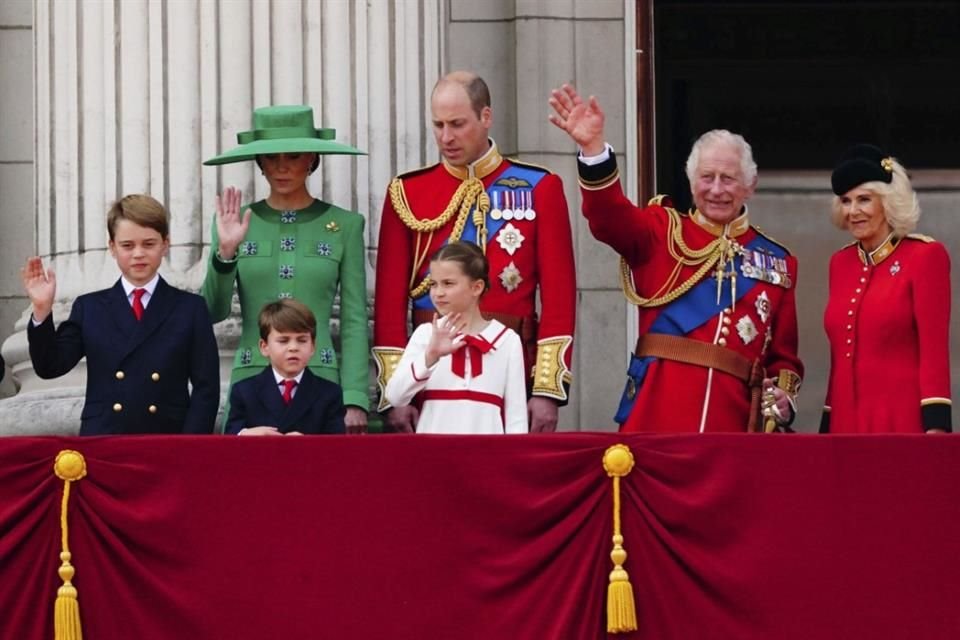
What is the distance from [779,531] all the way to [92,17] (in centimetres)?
348

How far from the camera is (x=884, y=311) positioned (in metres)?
8.16

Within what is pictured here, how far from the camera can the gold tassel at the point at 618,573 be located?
23.7 feet

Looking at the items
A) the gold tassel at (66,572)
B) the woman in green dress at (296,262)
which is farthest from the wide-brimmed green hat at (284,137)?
the gold tassel at (66,572)

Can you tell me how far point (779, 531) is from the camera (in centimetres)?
734

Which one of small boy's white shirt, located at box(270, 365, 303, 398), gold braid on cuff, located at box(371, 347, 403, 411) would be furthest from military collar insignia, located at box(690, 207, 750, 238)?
small boy's white shirt, located at box(270, 365, 303, 398)

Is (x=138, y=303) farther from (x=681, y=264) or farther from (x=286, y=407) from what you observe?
(x=681, y=264)

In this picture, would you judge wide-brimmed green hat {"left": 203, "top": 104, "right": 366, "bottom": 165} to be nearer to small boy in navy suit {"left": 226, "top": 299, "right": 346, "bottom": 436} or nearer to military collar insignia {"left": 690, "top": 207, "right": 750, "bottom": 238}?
small boy in navy suit {"left": 226, "top": 299, "right": 346, "bottom": 436}

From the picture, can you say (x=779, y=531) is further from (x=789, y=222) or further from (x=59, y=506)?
(x=789, y=222)

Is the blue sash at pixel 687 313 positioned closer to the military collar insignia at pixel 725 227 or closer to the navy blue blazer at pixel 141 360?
the military collar insignia at pixel 725 227

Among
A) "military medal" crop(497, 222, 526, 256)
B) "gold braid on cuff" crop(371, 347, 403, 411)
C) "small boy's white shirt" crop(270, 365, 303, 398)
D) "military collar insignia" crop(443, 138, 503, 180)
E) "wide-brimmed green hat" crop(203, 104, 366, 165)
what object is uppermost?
"wide-brimmed green hat" crop(203, 104, 366, 165)

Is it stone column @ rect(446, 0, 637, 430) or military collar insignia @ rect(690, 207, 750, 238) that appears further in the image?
stone column @ rect(446, 0, 637, 430)

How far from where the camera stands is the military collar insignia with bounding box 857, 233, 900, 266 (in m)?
8.26

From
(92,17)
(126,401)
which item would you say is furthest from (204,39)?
(126,401)

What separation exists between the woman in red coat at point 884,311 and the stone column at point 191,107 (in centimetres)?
184
